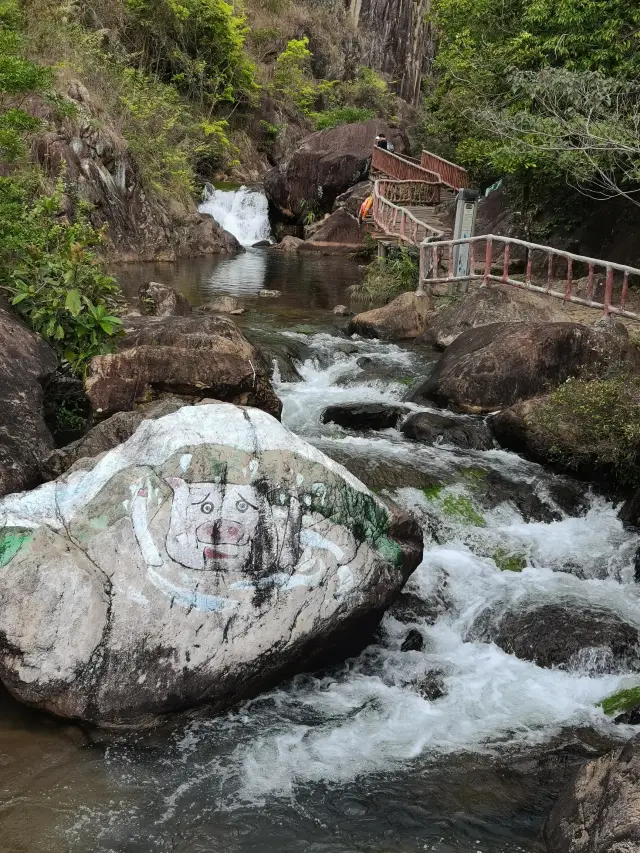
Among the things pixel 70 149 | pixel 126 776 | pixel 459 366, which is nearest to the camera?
pixel 126 776

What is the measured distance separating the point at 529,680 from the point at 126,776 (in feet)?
10.4

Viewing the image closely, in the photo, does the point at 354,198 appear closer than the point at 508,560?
No

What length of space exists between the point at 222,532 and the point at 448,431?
5160mm

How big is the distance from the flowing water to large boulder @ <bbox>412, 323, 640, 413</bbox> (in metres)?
2.69

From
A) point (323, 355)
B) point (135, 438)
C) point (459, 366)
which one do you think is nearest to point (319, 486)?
point (135, 438)

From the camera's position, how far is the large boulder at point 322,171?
31.6 m

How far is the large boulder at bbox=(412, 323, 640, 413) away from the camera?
35.7 ft

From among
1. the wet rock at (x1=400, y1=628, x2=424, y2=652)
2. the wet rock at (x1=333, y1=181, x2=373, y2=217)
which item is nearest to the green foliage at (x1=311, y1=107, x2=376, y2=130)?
the wet rock at (x1=333, y1=181, x2=373, y2=217)

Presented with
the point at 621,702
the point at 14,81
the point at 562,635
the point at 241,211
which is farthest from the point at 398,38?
the point at 621,702

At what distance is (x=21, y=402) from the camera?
8.16 metres

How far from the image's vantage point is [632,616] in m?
7.02

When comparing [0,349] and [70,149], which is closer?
[0,349]

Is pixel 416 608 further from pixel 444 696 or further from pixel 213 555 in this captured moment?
pixel 213 555

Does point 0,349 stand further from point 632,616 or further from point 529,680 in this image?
point 632,616
